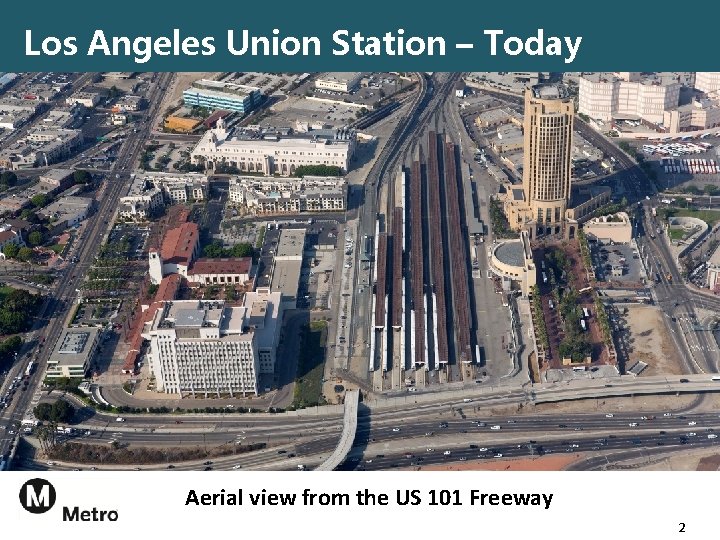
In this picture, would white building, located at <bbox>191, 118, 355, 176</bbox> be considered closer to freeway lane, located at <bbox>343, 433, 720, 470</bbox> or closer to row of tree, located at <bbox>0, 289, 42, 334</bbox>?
row of tree, located at <bbox>0, 289, 42, 334</bbox>

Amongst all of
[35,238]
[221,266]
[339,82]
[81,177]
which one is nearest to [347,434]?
[221,266]

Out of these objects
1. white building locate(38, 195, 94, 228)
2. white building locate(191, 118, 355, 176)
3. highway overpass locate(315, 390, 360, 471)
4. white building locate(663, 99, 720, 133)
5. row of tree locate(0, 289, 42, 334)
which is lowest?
highway overpass locate(315, 390, 360, 471)

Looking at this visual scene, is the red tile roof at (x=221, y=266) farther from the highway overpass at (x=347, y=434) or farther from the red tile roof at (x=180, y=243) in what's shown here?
the highway overpass at (x=347, y=434)

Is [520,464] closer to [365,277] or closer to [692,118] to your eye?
[365,277]

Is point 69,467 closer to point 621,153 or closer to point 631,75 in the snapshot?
point 621,153

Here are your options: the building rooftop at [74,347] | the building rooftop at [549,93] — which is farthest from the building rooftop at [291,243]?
the building rooftop at [549,93]

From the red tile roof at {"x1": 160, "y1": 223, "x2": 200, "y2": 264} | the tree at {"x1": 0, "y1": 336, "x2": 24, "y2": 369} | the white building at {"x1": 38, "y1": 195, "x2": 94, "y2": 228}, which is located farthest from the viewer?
the white building at {"x1": 38, "y1": 195, "x2": 94, "y2": 228}

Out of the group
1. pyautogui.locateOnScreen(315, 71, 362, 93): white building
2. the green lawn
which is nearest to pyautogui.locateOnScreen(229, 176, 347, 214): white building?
the green lawn
